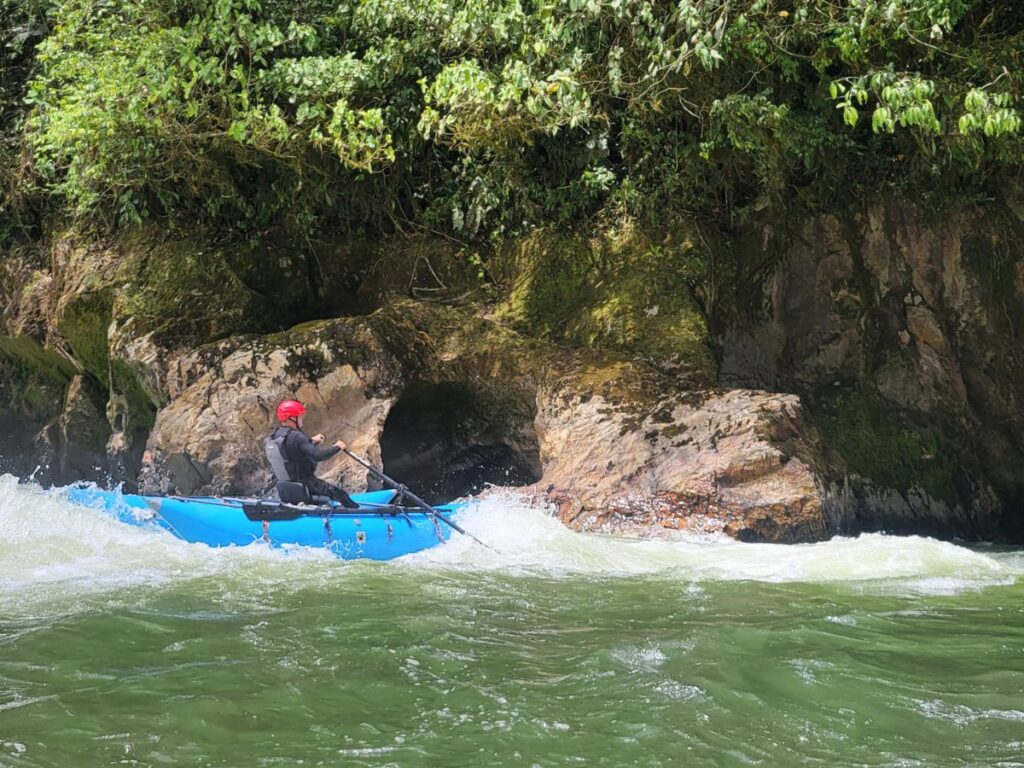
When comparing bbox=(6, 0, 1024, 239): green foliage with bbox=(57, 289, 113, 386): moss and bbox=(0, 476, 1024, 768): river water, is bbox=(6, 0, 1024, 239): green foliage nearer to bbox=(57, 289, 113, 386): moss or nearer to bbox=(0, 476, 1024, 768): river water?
bbox=(57, 289, 113, 386): moss

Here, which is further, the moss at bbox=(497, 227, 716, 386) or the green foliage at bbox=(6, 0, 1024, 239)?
the moss at bbox=(497, 227, 716, 386)

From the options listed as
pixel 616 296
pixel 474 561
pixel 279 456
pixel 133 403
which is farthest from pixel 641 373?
pixel 133 403

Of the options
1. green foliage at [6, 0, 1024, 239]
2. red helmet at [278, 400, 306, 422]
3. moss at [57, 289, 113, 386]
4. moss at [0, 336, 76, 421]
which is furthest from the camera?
moss at [0, 336, 76, 421]

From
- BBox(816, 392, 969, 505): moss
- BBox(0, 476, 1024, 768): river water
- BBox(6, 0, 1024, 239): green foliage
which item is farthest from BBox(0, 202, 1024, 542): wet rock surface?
BBox(0, 476, 1024, 768): river water

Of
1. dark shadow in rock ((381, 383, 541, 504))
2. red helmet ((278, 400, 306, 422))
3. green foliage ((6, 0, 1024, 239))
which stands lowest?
dark shadow in rock ((381, 383, 541, 504))

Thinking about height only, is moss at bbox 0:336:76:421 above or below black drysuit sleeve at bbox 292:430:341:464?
above

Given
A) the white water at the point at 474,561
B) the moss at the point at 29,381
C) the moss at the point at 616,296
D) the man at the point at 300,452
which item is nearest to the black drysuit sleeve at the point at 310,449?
the man at the point at 300,452

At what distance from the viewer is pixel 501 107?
8.71m

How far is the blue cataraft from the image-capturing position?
7.49m

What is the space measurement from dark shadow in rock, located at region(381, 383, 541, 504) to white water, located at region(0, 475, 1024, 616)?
7.64 feet

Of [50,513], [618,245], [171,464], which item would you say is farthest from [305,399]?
[618,245]

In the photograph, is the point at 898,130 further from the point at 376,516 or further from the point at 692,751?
the point at 692,751

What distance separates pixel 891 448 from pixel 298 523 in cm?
591

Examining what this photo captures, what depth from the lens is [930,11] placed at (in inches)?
270
